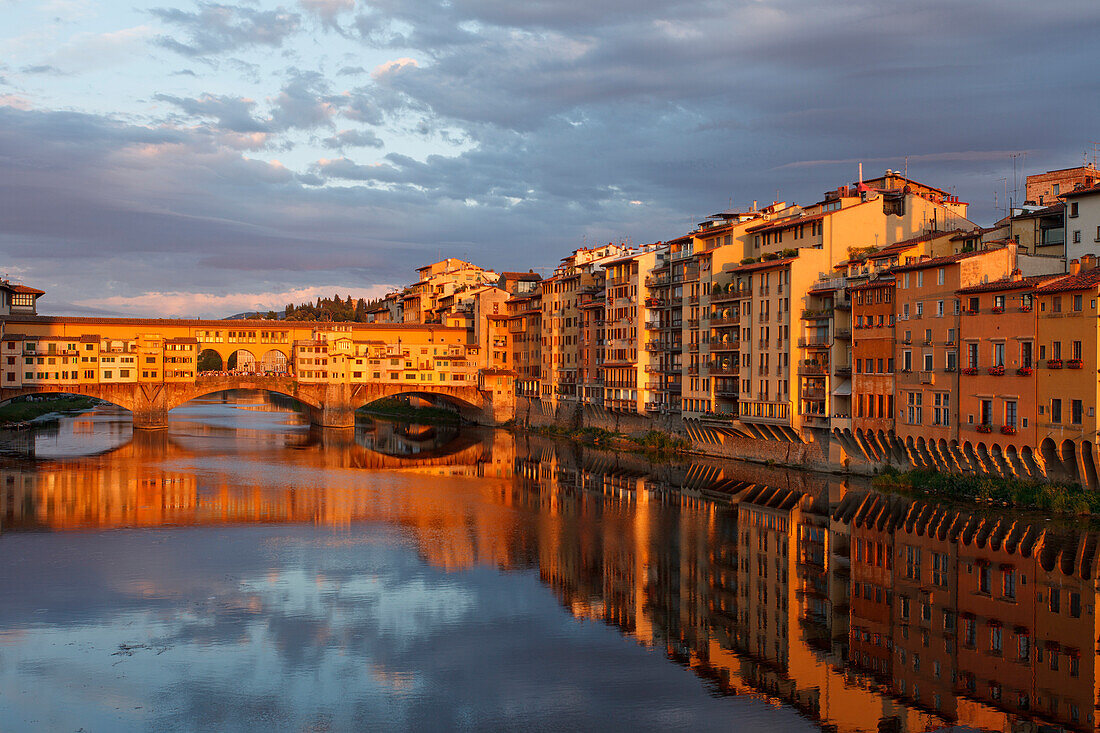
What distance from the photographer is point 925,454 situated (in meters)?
43.8

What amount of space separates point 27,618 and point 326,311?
5646 inches

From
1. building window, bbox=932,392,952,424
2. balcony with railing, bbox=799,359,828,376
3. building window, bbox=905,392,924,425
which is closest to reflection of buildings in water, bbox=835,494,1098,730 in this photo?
building window, bbox=932,392,952,424

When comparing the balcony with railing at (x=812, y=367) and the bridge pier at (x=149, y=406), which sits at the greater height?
the balcony with railing at (x=812, y=367)

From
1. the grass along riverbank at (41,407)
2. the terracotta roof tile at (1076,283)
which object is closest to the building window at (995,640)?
the terracotta roof tile at (1076,283)

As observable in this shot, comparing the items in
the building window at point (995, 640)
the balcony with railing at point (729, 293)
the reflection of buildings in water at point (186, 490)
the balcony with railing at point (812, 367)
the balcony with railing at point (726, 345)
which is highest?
the balcony with railing at point (729, 293)

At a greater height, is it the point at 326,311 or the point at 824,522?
the point at 326,311

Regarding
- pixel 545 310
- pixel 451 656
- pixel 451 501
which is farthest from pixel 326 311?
pixel 451 656

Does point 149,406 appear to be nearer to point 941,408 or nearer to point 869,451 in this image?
point 869,451

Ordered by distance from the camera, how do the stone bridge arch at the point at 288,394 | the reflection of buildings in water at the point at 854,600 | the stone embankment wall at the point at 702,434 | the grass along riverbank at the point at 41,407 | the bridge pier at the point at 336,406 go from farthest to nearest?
1. the bridge pier at the point at 336,406
2. the grass along riverbank at the point at 41,407
3. the stone bridge arch at the point at 288,394
4. the stone embankment wall at the point at 702,434
5. the reflection of buildings in water at the point at 854,600

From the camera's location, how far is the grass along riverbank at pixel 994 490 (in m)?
35.7

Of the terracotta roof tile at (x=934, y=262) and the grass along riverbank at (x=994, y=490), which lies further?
the terracotta roof tile at (x=934, y=262)

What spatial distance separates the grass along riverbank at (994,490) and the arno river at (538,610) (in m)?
1.22

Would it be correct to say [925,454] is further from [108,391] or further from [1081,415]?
[108,391]

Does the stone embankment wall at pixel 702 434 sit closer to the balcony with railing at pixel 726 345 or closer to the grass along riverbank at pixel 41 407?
the balcony with railing at pixel 726 345
